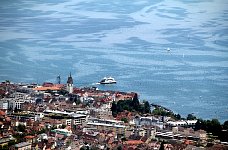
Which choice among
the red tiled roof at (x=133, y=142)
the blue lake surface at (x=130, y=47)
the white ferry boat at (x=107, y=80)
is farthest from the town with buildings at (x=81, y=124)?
the white ferry boat at (x=107, y=80)

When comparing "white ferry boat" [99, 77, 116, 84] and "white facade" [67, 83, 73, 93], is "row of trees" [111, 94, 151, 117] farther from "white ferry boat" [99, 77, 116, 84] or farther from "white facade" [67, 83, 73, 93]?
"white ferry boat" [99, 77, 116, 84]

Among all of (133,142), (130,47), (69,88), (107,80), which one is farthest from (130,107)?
(130,47)

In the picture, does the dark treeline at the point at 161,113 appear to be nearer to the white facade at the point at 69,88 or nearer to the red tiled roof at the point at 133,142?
the red tiled roof at the point at 133,142

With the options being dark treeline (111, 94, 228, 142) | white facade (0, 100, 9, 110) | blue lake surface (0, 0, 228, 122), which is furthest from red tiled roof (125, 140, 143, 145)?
white facade (0, 100, 9, 110)

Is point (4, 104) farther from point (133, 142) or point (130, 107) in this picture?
point (133, 142)

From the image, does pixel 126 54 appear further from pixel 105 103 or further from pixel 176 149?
pixel 176 149

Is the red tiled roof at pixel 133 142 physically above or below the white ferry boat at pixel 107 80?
below

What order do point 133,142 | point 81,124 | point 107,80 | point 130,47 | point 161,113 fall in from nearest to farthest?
point 133,142, point 81,124, point 161,113, point 107,80, point 130,47

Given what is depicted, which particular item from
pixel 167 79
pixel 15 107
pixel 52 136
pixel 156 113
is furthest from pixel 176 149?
pixel 167 79

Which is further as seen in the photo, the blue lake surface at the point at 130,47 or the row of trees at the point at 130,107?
the blue lake surface at the point at 130,47
